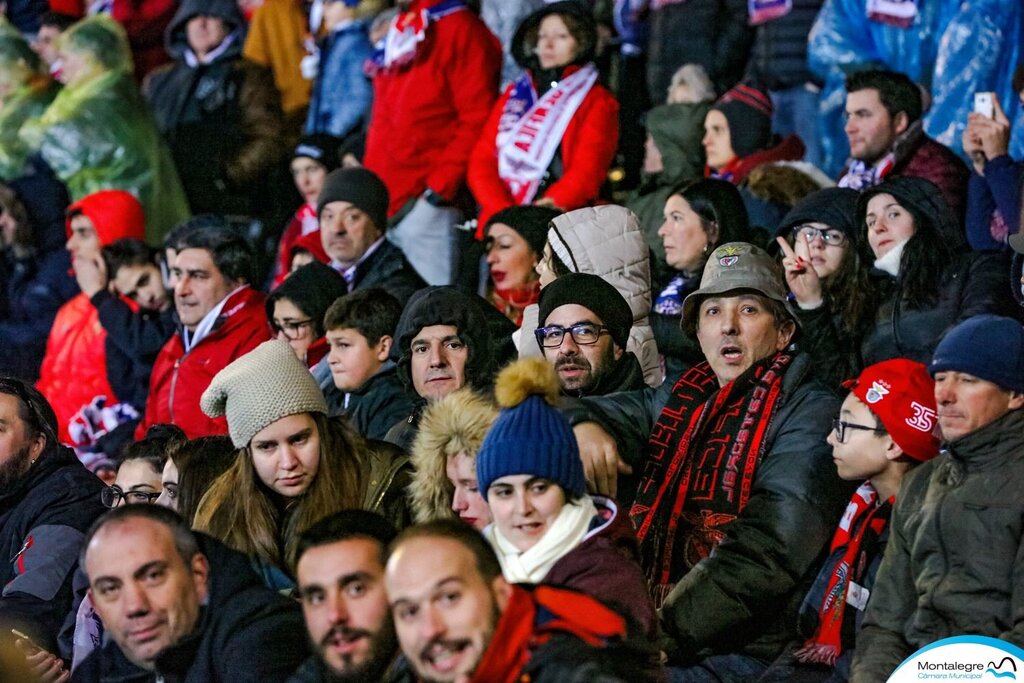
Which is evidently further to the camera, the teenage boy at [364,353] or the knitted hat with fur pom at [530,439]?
the teenage boy at [364,353]

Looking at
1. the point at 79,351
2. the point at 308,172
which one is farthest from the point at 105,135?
the point at 79,351

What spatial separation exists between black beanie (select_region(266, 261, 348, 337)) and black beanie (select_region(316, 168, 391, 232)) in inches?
21.3

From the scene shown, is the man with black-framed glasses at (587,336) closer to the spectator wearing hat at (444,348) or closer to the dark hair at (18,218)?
the spectator wearing hat at (444,348)

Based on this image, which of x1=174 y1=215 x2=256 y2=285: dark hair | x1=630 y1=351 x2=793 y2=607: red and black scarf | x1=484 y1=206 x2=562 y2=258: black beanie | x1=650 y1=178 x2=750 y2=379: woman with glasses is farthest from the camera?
x1=174 y1=215 x2=256 y2=285: dark hair

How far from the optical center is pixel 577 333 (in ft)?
21.3

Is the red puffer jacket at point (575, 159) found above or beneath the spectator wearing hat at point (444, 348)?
above

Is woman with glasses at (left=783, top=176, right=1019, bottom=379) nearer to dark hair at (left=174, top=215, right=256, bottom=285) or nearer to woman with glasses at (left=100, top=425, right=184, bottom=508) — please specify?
woman with glasses at (left=100, top=425, right=184, bottom=508)

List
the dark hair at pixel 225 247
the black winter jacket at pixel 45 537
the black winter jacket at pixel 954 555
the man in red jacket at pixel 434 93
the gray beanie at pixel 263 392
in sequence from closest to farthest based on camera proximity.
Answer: the black winter jacket at pixel 954 555 → the gray beanie at pixel 263 392 → the black winter jacket at pixel 45 537 → the dark hair at pixel 225 247 → the man in red jacket at pixel 434 93

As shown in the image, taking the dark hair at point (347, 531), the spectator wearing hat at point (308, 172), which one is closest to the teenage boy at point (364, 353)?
the dark hair at point (347, 531)

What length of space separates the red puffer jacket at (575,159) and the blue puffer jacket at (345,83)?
1.71 m

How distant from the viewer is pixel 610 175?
972 centimetres

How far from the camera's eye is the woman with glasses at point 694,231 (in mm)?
7586

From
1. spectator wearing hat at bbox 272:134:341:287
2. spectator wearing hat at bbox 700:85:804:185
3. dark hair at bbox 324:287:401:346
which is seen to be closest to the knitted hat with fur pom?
dark hair at bbox 324:287:401:346

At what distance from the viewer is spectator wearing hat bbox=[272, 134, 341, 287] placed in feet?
33.8
